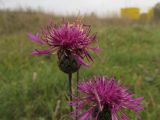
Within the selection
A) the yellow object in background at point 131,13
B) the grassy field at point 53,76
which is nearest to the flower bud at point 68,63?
the grassy field at point 53,76

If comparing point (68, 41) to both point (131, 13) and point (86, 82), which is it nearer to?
point (86, 82)

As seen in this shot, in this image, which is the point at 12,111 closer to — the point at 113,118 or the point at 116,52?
the point at 113,118

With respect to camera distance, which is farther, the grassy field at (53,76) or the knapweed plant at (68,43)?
the grassy field at (53,76)

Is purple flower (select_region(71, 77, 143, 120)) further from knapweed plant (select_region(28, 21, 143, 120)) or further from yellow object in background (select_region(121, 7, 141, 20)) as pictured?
yellow object in background (select_region(121, 7, 141, 20))

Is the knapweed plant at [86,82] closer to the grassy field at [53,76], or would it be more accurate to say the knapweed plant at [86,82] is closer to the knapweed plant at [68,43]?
the knapweed plant at [68,43]

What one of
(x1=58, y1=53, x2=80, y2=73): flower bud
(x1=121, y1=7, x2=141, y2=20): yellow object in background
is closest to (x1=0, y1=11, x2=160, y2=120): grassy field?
(x1=58, y1=53, x2=80, y2=73): flower bud

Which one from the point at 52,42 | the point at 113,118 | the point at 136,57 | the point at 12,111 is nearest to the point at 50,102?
the point at 12,111

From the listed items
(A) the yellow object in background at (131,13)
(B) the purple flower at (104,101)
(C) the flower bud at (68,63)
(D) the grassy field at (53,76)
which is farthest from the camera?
(A) the yellow object in background at (131,13)
